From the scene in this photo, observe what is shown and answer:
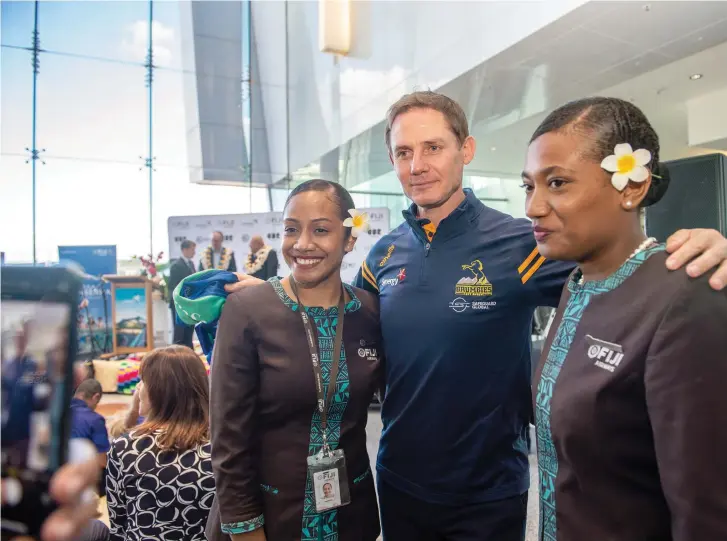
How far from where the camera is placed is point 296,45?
9.57 meters

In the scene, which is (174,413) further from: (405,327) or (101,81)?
(101,81)

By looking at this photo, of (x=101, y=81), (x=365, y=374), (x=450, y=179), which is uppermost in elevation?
(x=101, y=81)

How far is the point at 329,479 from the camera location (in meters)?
1.30

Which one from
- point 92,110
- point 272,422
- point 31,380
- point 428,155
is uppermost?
point 92,110

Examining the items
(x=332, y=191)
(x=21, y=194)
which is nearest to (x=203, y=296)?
A: (x=332, y=191)

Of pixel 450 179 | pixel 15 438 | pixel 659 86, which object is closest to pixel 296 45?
pixel 659 86

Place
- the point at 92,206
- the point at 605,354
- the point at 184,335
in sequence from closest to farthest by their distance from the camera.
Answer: the point at 605,354 → the point at 184,335 → the point at 92,206

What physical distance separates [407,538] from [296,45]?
32.0 feet

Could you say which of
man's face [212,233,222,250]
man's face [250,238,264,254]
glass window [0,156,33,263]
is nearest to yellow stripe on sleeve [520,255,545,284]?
man's face [250,238,264,254]

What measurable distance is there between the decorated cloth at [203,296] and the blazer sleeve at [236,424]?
4.8 inches

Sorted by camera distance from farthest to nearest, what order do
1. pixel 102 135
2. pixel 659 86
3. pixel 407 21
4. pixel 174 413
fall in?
pixel 102 135
pixel 407 21
pixel 659 86
pixel 174 413

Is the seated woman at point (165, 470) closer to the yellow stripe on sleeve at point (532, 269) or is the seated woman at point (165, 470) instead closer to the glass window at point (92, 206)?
the yellow stripe on sleeve at point (532, 269)

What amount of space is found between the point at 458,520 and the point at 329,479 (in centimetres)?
40

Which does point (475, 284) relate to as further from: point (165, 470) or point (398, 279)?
point (165, 470)
